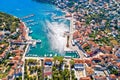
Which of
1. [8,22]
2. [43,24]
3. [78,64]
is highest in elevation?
[8,22]

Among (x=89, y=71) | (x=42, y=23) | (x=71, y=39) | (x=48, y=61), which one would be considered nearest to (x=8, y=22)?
(x=42, y=23)

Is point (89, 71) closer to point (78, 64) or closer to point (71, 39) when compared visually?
point (78, 64)

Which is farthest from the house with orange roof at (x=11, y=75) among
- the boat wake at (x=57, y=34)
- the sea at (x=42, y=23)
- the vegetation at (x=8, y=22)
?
the vegetation at (x=8, y=22)

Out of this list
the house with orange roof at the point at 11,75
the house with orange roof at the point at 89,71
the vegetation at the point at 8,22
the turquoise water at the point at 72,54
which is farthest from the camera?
the vegetation at the point at 8,22

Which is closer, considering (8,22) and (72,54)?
(72,54)

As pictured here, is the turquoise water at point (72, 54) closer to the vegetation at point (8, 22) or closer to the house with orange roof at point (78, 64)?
the house with orange roof at point (78, 64)

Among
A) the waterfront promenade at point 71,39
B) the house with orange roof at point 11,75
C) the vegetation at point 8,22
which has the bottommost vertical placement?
the house with orange roof at point 11,75

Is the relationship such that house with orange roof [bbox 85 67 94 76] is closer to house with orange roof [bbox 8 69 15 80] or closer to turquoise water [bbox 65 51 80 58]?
turquoise water [bbox 65 51 80 58]

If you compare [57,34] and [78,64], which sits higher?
[57,34]
